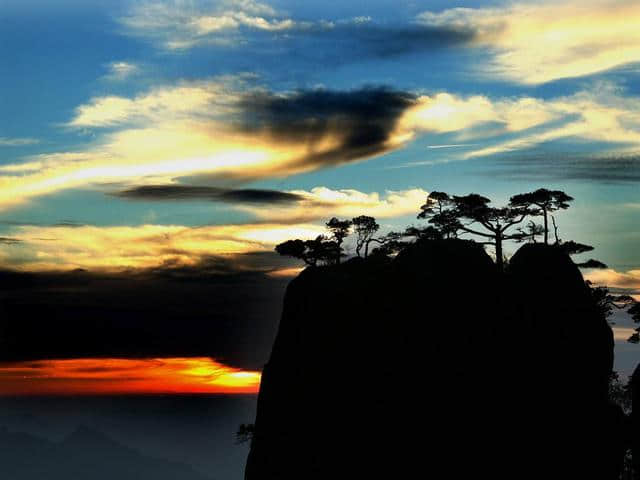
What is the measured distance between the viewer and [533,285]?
48.8 m

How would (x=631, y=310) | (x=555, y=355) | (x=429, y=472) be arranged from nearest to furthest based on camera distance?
(x=429, y=472)
(x=555, y=355)
(x=631, y=310)

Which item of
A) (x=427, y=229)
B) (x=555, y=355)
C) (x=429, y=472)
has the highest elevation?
(x=427, y=229)

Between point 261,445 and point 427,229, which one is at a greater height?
point 427,229

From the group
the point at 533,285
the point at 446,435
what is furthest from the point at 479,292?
the point at 446,435

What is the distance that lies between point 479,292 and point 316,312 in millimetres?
9608

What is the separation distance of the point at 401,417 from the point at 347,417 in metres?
3.09

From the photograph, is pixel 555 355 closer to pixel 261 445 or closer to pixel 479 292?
pixel 479 292

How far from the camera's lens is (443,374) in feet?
147

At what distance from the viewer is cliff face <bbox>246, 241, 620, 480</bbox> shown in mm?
44625

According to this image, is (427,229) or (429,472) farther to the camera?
(427,229)

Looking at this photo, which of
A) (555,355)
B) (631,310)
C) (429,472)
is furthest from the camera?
(631,310)

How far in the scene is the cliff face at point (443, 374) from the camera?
4462cm

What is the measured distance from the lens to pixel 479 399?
148 ft

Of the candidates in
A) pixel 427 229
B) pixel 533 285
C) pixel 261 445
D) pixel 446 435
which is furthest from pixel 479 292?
pixel 427 229
